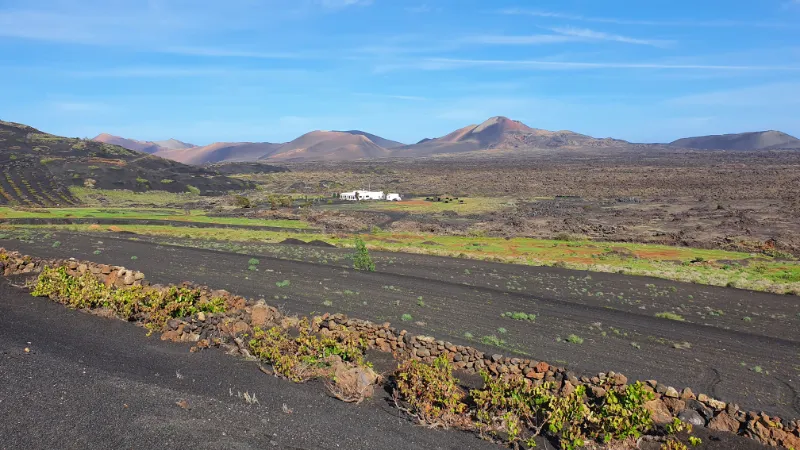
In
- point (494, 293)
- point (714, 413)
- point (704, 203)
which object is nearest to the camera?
point (714, 413)

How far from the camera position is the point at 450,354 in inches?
456

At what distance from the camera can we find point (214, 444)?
6918 mm

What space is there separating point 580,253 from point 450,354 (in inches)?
1241

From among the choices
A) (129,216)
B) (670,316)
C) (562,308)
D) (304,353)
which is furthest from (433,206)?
(304,353)

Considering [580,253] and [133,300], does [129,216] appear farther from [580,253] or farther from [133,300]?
[133,300]

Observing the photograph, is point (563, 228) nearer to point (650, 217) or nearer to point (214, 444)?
point (650, 217)

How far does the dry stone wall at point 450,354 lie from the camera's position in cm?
844

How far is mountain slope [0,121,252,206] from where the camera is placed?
75000mm

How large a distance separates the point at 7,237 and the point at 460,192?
7181cm

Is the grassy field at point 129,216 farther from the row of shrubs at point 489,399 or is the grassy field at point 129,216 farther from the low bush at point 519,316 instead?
the row of shrubs at point 489,399

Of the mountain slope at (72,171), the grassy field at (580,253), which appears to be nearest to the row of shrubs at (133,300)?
the grassy field at (580,253)

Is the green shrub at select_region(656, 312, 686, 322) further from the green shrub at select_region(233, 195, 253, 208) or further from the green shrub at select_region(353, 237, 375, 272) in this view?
the green shrub at select_region(233, 195, 253, 208)

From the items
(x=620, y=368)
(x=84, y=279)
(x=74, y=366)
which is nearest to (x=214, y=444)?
(x=74, y=366)

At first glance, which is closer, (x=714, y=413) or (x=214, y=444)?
(x=214, y=444)
